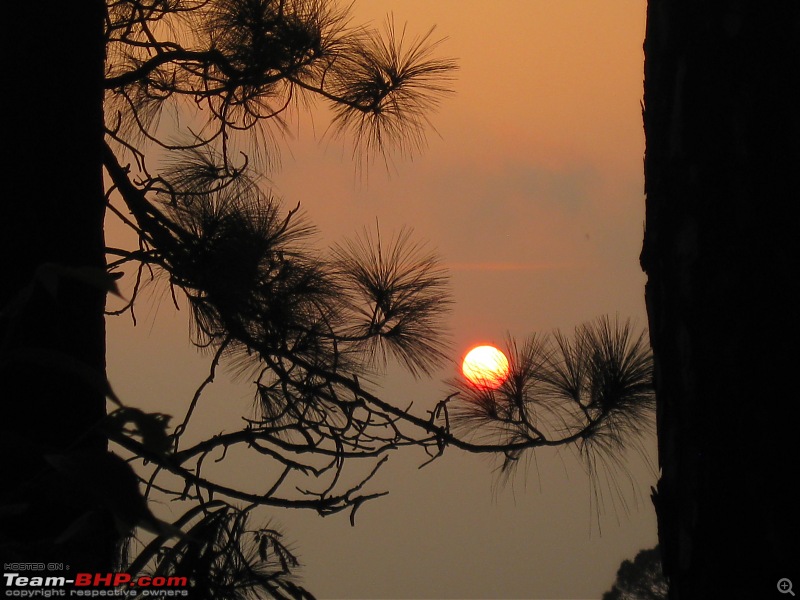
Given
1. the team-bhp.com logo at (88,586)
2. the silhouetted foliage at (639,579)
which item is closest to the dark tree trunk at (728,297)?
the team-bhp.com logo at (88,586)

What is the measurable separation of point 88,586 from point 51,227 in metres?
0.44

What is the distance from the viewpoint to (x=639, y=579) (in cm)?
387

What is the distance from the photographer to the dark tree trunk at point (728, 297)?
0.63m

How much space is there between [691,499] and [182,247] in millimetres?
1187

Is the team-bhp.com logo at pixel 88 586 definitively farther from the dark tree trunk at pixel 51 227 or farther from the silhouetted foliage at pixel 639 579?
the silhouetted foliage at pixel 639 579

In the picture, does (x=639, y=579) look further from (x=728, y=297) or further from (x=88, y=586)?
(x=728, y=297)

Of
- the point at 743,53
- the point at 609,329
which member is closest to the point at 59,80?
the point at 743,53

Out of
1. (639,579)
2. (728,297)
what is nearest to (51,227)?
(728,297)

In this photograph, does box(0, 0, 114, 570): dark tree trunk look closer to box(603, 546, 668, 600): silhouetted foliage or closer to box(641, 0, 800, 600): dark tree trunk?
box(641, 0, 800, 600): dark tree trunk

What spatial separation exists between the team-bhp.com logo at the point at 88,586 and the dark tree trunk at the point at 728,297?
1.80 ft

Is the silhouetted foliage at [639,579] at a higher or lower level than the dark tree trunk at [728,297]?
higher

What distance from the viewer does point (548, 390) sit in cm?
192

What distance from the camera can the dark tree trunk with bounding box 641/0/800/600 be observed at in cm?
63

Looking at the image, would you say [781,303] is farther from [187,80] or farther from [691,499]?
[187,80]
